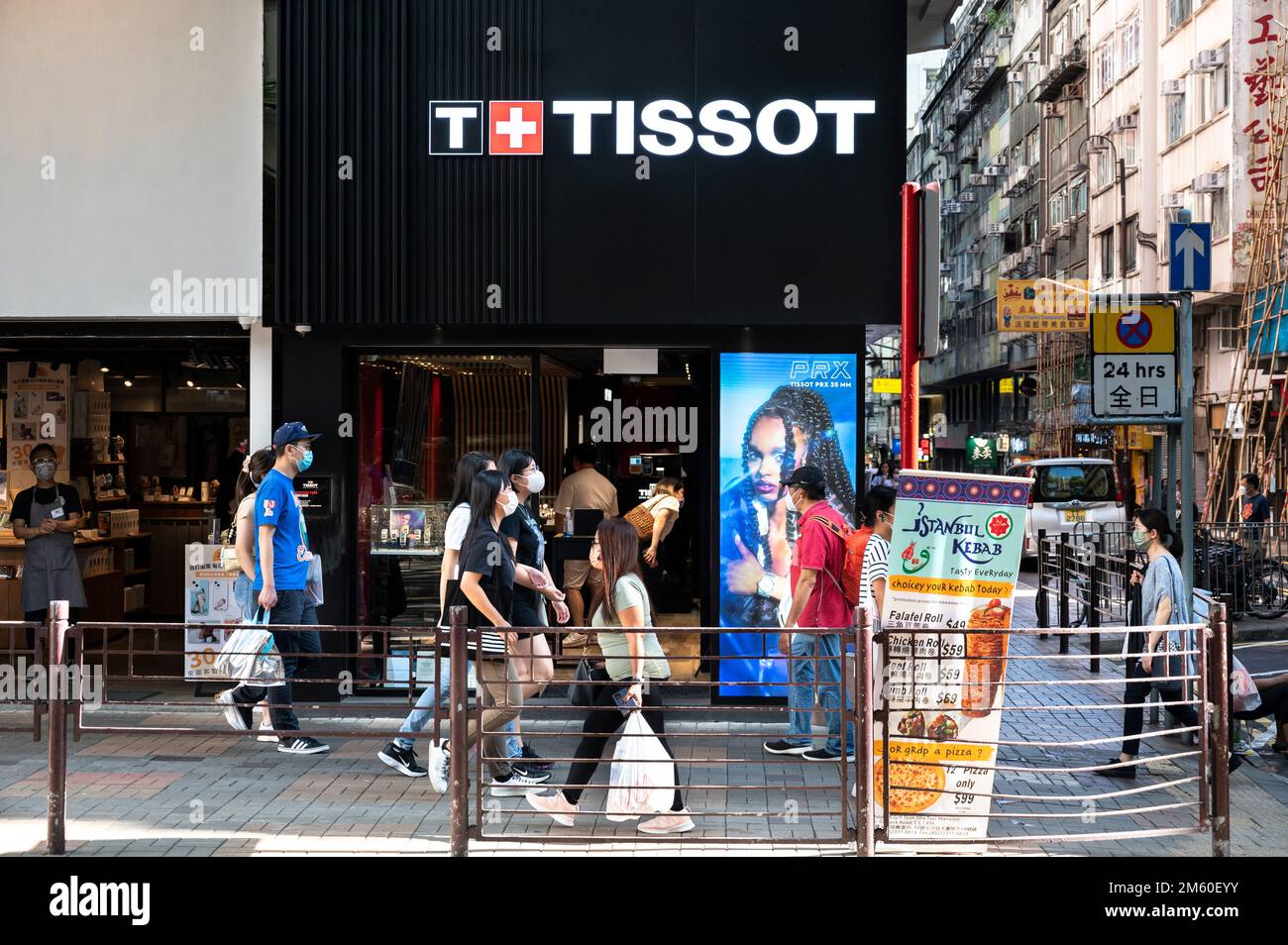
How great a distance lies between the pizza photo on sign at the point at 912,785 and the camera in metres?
7.04

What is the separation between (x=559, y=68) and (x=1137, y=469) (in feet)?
119

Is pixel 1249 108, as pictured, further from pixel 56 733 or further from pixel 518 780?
pixel 56 733

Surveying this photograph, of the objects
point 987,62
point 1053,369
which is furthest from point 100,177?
point 987,62

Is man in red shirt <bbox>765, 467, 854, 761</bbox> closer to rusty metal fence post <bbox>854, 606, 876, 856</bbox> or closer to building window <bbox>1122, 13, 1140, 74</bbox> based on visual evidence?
rusty metal fence post <bbox>854, 606, 876, 856</bbox>

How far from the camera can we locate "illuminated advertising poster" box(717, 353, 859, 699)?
10.7 meters

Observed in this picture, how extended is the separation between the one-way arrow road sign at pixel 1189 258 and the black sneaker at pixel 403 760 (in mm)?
6189

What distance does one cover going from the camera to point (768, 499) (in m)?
10.7

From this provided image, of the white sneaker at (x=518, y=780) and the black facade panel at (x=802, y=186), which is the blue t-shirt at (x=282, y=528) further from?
the black facade panel at (x=802, y=186)

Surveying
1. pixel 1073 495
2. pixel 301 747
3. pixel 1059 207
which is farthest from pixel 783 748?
pixel 1059 207

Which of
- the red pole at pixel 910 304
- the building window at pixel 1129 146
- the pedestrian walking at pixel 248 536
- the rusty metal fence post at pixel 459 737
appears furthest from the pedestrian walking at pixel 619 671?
the building window at pixel 1129 146

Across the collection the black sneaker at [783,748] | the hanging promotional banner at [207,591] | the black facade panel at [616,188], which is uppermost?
the black facade panel at [616,188]

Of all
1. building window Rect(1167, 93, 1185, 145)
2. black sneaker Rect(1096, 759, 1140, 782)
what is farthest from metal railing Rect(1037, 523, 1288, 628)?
building window Rect(1167, 93, 1185, 145)

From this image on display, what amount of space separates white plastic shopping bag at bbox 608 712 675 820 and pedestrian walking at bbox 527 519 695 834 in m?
0.06

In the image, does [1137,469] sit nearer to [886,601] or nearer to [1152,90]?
[1152,90]
